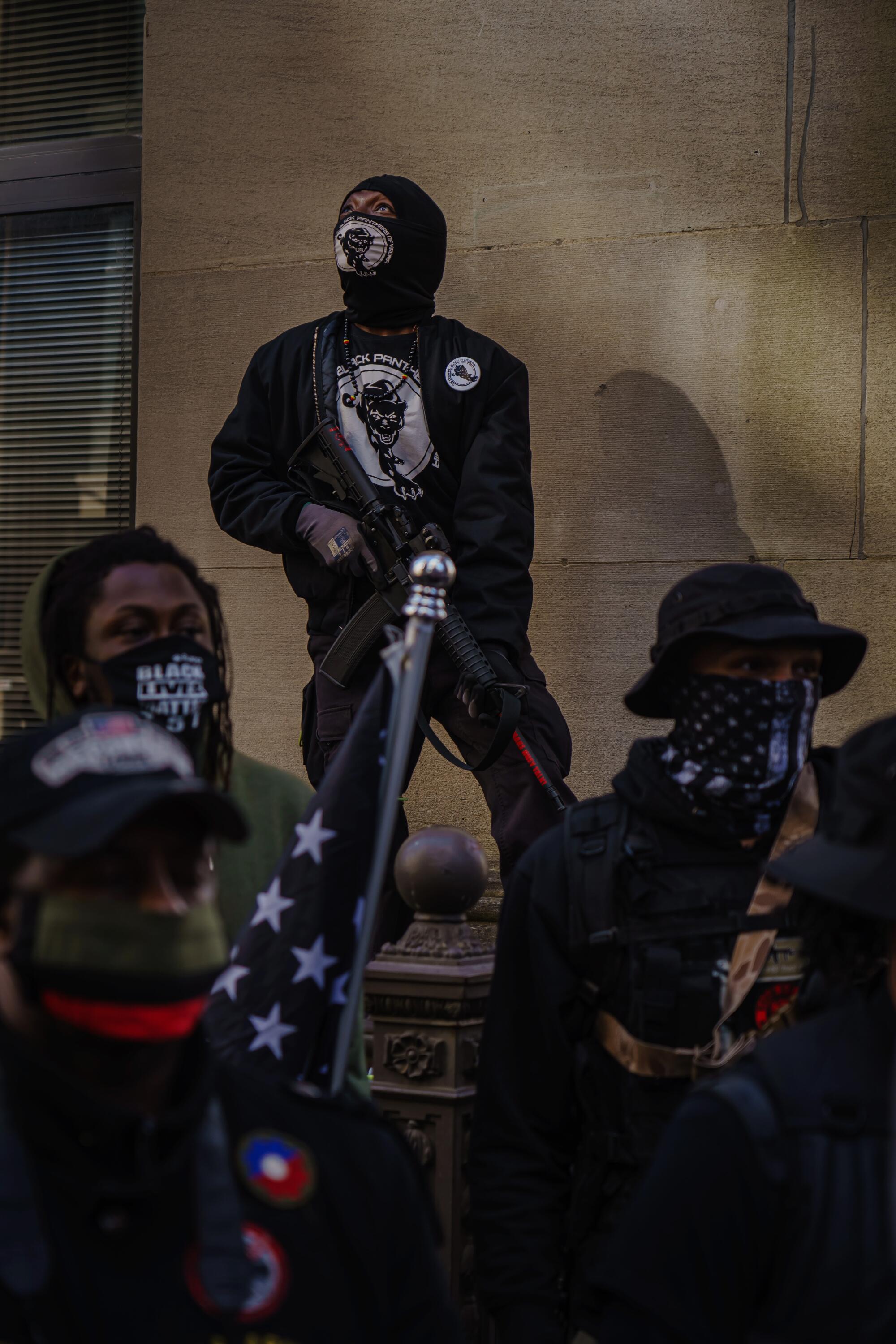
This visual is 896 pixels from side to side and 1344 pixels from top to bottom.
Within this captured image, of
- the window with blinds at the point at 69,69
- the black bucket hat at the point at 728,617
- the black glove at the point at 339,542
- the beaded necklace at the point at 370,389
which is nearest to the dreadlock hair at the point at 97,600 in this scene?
the black bucket hat at the point at 728,617

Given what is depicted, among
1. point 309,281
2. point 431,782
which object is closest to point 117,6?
point 309,281

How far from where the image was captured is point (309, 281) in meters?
6.88

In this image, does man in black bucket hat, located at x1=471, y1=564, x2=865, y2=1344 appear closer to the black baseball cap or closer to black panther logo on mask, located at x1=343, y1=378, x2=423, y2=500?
the black baseball cap

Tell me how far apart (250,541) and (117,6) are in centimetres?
409

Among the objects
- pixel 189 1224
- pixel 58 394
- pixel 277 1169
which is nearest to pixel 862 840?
pixel 277 1169

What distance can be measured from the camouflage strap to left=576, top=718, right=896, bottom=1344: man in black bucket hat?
983 mm

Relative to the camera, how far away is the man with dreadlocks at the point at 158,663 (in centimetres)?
316

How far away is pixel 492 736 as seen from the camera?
5.10 metres

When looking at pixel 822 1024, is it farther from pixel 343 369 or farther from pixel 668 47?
pixel 668 47

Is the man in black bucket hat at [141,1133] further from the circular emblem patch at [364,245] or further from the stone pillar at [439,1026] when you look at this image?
the circular emblem patch at [364,245]

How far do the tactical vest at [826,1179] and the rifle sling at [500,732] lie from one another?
10.2 ft

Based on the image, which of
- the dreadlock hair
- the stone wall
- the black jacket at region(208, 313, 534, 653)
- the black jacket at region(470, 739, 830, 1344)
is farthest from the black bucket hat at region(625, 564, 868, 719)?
the stone wall

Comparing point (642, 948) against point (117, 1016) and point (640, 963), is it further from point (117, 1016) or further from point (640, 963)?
point (117, 1016)

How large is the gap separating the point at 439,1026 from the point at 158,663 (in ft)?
3.52
